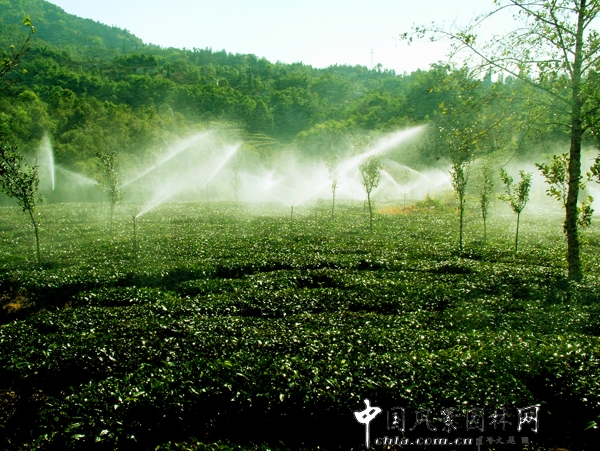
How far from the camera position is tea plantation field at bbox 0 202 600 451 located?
7875 millimetres

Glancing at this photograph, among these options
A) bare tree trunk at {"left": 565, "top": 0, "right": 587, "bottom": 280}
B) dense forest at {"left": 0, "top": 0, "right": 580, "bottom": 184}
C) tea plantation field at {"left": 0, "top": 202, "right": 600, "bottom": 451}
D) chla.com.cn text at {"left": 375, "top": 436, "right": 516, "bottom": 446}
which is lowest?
chla.com.cn text at {"left": 375, "top": 436, "right": 516, "bottom": 446}

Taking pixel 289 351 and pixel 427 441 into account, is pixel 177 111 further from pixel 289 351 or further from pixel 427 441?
pixel 427 441

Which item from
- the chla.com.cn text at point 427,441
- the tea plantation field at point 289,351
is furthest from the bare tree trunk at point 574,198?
the chla.com.cn text at point 427,441

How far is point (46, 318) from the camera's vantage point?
12672 mm

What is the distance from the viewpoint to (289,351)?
33.2 ft

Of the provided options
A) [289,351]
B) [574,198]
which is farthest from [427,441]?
[574,198]

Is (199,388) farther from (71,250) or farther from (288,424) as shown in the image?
(71,250)

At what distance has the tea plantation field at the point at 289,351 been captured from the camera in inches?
310

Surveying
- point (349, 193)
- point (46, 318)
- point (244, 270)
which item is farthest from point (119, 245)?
point (349, 193)

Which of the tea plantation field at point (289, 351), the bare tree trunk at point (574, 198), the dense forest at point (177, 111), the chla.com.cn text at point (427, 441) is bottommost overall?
the chla.com.cn text at point (427, 441)

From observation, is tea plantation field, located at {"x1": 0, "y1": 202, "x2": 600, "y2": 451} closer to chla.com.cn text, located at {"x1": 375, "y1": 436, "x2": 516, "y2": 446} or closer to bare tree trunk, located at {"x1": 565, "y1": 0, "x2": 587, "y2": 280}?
chla.com.cn text, located at {"x1": 375, "y1": 436, "x2": 516, "y2": 446}

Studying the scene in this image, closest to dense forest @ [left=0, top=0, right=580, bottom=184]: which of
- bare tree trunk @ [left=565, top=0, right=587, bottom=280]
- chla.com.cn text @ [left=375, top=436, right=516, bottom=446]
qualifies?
bare tree trunk @ [left=565, top=0, right=587, bottom=280]

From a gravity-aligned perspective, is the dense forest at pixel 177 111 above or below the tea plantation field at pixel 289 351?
above

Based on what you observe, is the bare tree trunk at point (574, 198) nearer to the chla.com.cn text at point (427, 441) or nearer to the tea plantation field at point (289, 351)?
the tea plantation field at point (289, 351)
